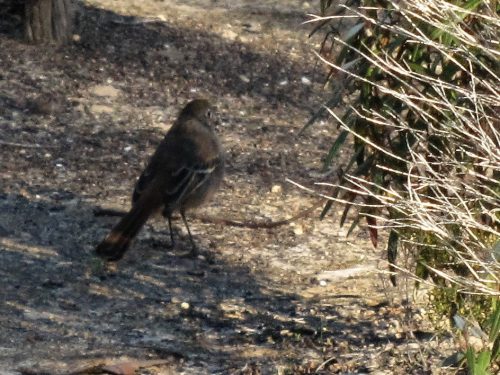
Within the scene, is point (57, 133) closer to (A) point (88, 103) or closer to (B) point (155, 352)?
(A) point (88, 103)

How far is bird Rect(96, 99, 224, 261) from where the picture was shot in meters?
7.27

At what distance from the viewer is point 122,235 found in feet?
23.7

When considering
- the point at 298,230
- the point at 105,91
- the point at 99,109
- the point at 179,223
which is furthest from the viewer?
the point at 105,91

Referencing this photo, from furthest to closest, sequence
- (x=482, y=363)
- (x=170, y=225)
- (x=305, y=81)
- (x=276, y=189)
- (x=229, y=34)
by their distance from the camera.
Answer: (x=229, y=34)
(x=305, y=81)
(x=276, y=189)
(x=170, y=225)
(x=482, y=363)

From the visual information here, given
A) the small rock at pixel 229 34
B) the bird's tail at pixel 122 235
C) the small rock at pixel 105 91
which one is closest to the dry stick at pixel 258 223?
the bird's tail at pixel 122 235

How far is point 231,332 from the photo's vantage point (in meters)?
6.43

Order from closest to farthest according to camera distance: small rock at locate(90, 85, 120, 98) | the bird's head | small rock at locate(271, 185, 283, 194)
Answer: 1. the bird's head
2. small rock at locate(271, 185, 283, 194)
3. small rock at locate(90, 85, 120, 98)

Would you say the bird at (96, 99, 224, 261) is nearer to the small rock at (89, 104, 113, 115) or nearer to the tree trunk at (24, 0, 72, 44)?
the small rock at (89, 104, 113, 115)

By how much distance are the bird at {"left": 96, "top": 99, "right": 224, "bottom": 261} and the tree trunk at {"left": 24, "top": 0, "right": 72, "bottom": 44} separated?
8.69 feet

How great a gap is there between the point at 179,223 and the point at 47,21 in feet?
10.4

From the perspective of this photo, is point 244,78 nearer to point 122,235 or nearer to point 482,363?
point 122,235

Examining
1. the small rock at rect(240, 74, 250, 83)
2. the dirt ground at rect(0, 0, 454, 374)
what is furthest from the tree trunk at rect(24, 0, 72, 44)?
the small rock at rect(240, 74, 250, 83)

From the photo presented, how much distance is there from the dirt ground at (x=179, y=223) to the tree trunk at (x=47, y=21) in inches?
4.8

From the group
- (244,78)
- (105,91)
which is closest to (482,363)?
(105,91)
